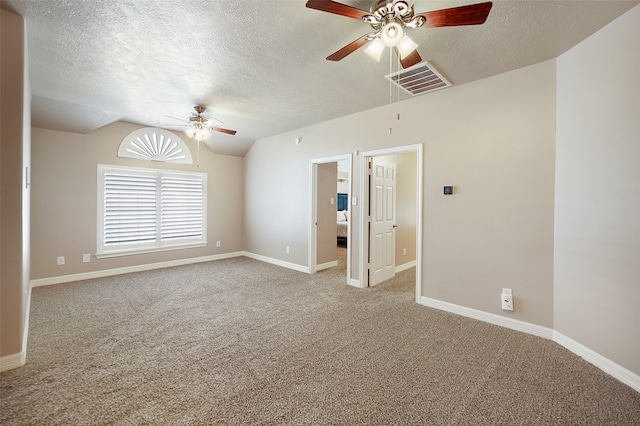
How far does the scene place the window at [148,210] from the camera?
4.85 meters

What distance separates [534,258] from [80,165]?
253 inches

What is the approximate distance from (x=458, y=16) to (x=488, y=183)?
6.35ft

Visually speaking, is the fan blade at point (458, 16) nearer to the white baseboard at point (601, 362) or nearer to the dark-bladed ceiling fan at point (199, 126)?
the white baseboard at point (601, 362)

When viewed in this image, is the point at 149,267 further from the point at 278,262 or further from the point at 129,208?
the point at 278,262

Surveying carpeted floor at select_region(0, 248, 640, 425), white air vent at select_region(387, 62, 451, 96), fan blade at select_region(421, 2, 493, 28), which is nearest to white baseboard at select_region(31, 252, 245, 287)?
carpeted floor at select_region(0, 248, 640, 425)

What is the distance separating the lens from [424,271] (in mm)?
3568

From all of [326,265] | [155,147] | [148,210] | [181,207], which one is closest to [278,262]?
[326,265]

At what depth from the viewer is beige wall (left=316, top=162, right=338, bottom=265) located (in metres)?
5.27

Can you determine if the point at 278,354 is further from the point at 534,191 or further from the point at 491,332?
the point at 534,191

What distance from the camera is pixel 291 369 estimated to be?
2184mm

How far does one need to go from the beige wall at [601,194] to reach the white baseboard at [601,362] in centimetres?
4

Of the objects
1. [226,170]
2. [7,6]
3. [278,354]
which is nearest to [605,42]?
[278,354]

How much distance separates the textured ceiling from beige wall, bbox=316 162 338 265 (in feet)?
5.01

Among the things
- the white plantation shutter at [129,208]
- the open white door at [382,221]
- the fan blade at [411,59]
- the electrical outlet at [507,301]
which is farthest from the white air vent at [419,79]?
the white plantation shutter at [129,208]
